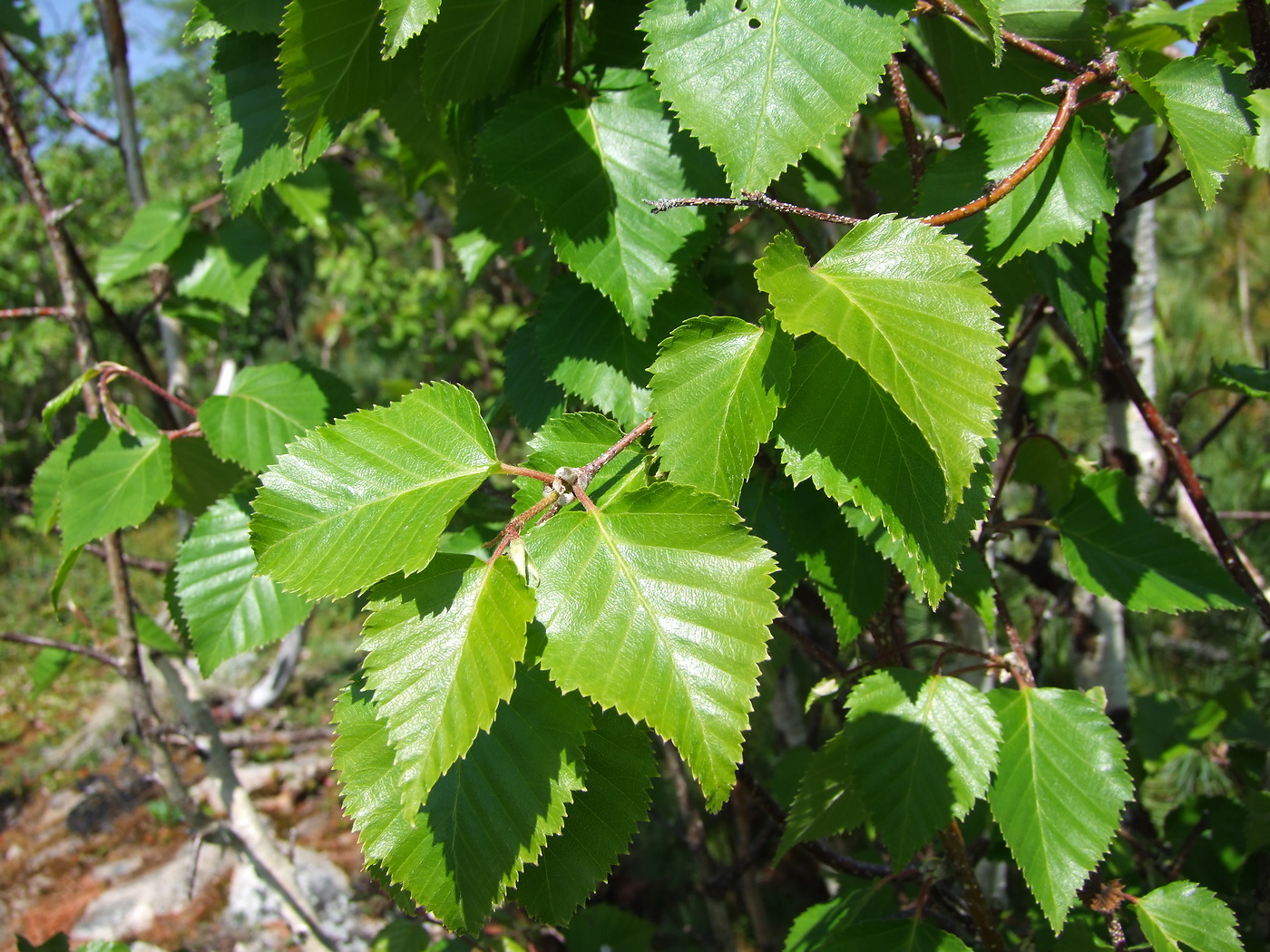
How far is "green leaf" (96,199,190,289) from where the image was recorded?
1.56 m

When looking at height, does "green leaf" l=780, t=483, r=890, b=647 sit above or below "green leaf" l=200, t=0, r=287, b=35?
below

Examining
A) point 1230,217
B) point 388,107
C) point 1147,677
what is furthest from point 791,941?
point 1230,217

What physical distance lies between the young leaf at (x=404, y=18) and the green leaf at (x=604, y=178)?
13 cm

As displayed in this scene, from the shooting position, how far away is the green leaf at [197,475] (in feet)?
4.02

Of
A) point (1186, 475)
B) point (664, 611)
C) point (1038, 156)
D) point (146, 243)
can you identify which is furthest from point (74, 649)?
point (1186, 475)

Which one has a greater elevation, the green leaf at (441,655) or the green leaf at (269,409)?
the green leaf at (269,409)

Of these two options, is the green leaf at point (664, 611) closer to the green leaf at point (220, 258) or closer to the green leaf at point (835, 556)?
the green leaf at point (835, 556)

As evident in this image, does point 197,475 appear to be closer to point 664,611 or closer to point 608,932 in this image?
point 664,611

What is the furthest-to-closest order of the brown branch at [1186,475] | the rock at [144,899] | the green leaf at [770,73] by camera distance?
the rock at [144,899] < the brown branch at [1186,475] < the green leaf at [770,73]

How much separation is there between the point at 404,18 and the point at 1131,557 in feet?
3.17

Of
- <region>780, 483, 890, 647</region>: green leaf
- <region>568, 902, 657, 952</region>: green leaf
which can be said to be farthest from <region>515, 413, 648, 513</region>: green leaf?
<region>568, 902, 657, 952</region>: green leaf

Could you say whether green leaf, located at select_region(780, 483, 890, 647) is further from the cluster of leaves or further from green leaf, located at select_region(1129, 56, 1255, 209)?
green leaf, located at select_region(1129, 56, 1255, 209)

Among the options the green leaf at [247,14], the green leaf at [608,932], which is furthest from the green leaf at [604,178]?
the green leaf at [608,932]

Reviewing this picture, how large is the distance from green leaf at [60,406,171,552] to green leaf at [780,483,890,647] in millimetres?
806
